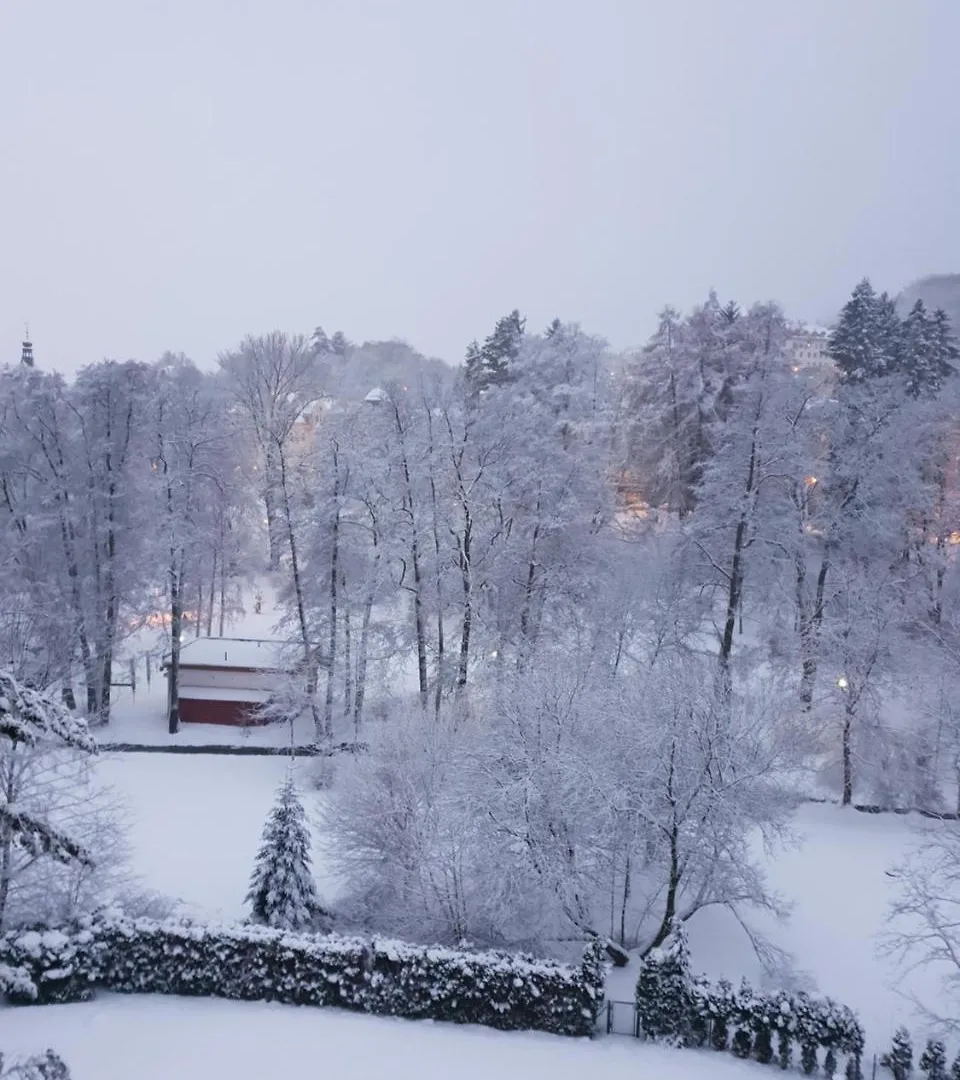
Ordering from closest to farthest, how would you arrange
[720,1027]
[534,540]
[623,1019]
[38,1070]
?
1. [38,1070]
2. [720,1027]
3. [623,1019]
4. [534,540]

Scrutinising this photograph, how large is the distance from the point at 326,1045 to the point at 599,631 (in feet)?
50.7

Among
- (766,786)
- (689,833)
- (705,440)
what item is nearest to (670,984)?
(689,833)

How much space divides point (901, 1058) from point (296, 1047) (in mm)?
7824

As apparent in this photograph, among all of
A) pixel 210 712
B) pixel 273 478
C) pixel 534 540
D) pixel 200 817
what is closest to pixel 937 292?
pixel 534 540

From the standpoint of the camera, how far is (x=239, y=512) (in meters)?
36.9

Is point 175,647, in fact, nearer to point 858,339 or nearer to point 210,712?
point 210,712

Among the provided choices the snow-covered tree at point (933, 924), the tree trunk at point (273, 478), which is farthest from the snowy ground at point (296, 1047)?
the tree trunk at point (273, 478)

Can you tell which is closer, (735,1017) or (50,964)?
(735,1017)

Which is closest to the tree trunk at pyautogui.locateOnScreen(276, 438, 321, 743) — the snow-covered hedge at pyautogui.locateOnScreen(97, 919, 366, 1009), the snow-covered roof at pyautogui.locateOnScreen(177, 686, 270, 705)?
the snow-covered roof at pyautogui.locateOnScreen(177, 686, 270, 705)

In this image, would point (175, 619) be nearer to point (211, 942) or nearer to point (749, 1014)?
point (211, 942)

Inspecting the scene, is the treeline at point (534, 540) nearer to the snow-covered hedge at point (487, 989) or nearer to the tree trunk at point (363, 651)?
the tree trunk at point (363, 651)

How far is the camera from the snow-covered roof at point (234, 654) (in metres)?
25.8

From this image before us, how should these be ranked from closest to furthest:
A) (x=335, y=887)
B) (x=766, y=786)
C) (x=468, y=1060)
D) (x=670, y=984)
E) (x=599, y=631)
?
(x=468, y=1060) → (x=670, y=984) → (x=766, y=786) → (x=335, y=887) → (x=599, y=631)

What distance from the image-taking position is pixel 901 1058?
1028 cm
